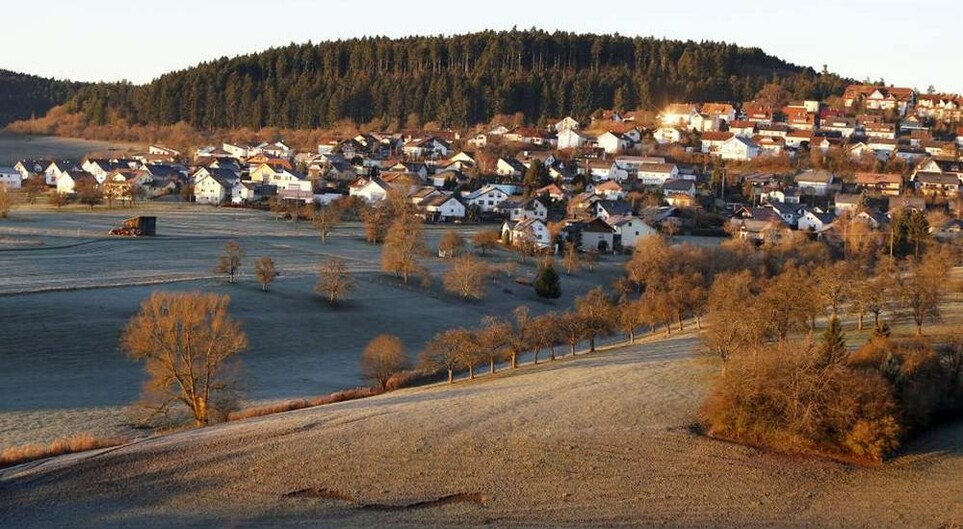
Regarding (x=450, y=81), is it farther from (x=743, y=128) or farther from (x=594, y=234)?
(x=594, y=234)

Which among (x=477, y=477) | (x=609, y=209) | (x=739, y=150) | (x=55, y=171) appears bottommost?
(x=477, y=477)

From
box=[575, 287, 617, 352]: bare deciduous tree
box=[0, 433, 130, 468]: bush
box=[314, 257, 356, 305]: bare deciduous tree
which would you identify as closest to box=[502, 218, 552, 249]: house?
box=[314, 257, 356, 305]: bare deciduous tree

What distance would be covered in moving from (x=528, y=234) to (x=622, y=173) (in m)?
18.6

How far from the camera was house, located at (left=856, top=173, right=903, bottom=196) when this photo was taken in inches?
2149

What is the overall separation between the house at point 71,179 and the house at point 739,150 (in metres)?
37.5

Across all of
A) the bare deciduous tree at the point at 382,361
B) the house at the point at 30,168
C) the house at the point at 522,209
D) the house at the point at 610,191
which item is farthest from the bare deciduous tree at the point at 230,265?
the house at the point at 30,168

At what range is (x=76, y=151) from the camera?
289 feet

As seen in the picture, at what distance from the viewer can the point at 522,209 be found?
48188 millimetres

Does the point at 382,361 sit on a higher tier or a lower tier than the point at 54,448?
higher

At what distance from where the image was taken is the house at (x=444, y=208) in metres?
50.5

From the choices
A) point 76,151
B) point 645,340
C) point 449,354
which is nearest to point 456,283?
point 645,340

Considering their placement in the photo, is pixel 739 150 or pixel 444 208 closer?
pixel 444 208

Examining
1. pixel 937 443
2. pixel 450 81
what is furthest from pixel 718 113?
pixel 937 443

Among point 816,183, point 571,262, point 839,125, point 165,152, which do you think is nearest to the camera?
point 571,262
